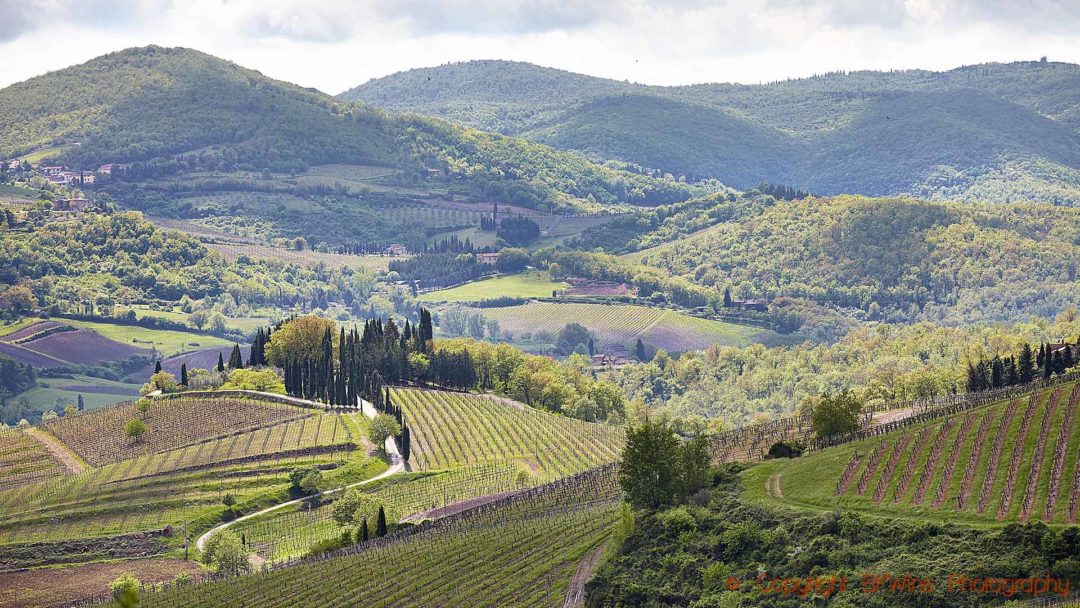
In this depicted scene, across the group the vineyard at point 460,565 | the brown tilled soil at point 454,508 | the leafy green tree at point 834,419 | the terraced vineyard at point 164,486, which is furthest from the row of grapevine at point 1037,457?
the terraced vineyard at point 164,486

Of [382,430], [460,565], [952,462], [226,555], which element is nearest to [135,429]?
[382,430]

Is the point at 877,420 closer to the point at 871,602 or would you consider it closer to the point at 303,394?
the point at 871,602

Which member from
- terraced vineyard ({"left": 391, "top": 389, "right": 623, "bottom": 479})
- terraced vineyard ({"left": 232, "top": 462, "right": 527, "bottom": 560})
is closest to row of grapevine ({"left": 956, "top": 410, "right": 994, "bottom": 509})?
terraced vineyard ({"left": 232, "top": 462, "right": 527, "bottom": 560})

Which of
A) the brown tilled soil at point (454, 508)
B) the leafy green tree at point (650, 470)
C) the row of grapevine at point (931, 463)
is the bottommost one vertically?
the brown tilled soil at point (454, 508)

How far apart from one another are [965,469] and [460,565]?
106 ft

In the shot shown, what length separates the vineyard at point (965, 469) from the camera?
7688cm

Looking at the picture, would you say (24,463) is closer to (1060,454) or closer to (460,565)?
(460,565)

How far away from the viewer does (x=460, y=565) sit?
9975 cm

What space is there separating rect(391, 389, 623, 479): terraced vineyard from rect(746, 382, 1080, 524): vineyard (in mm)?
55516

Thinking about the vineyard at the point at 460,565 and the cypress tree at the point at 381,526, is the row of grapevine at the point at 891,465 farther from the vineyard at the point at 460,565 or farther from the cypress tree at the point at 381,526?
the cypress tree at the point at 381,526

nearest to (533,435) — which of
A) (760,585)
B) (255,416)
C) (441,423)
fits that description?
(441,423)

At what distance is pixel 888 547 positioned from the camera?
7500cm

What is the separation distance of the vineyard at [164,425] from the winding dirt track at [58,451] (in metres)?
1.02

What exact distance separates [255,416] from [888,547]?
371 feet
